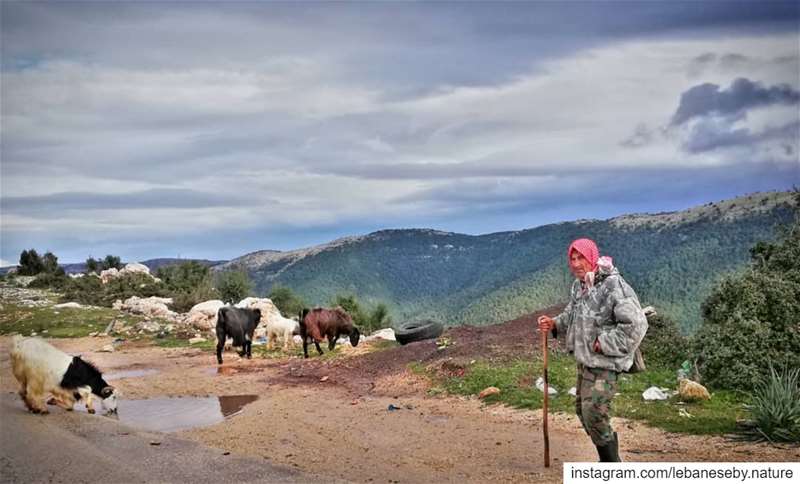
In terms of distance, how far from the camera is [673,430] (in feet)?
30.4

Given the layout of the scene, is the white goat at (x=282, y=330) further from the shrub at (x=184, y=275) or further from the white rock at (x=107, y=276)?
the white rock at (x=107, y=276)

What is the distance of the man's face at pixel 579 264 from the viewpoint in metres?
6.57

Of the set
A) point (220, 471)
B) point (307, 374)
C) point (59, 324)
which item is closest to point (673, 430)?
point (220, 471)

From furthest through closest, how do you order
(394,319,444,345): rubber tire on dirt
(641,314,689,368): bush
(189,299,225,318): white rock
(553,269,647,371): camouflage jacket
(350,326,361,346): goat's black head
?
1. (189,299,225,318): white rock
2. (350,326,361,346): goat's black head
3. (394,319,444,345): rubber tire on dirt
4. (641,314,689,368): bush
5. (553,269,647,371): camouflage jacket

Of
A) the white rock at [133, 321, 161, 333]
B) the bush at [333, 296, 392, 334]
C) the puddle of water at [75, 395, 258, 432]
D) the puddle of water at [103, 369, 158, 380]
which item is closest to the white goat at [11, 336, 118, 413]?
the puddle of water at [75, 395, 258, 432]

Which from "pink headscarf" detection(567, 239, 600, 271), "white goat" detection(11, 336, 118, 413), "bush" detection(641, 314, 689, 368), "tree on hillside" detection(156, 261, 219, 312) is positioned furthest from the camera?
"tree on hillside" detection(156, 261, 219, 312)

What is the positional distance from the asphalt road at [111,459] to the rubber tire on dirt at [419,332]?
476 inches

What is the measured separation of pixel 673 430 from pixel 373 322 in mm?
32898

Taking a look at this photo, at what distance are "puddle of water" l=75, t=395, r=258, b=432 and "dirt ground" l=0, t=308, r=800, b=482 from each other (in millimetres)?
435

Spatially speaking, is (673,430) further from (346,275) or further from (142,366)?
(346,275)

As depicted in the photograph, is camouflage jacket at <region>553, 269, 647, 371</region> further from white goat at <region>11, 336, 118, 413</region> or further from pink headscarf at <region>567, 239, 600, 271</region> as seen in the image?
white goat at <region>11, 336, 118, 413</region>

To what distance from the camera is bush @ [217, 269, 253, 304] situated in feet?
143

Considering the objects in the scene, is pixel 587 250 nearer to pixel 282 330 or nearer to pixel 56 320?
pixel 282 330

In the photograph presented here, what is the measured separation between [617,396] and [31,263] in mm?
32571
